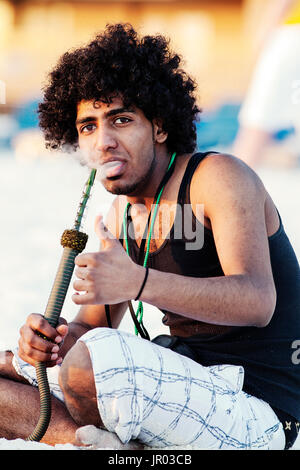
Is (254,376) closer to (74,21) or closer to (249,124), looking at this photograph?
(249,124)

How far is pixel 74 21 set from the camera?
49.8 feet

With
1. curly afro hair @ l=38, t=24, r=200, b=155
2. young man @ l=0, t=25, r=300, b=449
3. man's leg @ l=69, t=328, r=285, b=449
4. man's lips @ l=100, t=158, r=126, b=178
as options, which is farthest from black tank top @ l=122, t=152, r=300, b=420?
curly afro hair @ l=38, t=24, r=200, b=155

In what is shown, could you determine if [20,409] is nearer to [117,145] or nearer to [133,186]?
[133,186]

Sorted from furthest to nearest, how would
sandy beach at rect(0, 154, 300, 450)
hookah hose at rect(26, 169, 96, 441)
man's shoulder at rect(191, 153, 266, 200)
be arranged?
sandy beach at rect(0, 154, 300, 450), man's shoulder at rect(191, 153, 266, 200), hookah hose at rect(26, 169, 96, 441)

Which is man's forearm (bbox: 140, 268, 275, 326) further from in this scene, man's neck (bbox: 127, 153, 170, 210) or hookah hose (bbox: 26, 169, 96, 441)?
man's neck (bbox: 127, 153, 170, 210)

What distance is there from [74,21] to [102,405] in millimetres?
13935

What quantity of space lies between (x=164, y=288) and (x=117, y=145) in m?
0.78

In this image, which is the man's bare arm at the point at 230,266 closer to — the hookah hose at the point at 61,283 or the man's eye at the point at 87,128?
the hookah hose at the point at 61,283

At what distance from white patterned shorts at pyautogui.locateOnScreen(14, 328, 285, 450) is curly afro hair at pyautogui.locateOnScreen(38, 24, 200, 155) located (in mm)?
1014

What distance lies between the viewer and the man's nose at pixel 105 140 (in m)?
2.74

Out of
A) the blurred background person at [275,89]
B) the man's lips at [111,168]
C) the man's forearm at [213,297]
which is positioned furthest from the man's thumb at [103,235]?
the blurred background person at [275,89]

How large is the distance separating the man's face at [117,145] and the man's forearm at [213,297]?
0.65 meters

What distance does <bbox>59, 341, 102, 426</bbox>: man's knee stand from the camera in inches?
88.0

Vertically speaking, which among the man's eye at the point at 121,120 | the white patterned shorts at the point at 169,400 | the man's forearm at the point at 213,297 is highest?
the man's eye at the point at 121,120
